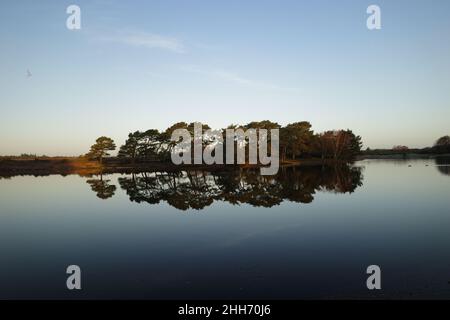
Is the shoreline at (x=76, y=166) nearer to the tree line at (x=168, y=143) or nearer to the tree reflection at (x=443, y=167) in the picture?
the tree line at (x=168, y=143)

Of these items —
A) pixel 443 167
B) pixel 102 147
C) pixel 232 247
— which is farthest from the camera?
pixel 102 147

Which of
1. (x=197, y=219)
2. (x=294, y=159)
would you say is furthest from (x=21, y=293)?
(x=294, y=159)

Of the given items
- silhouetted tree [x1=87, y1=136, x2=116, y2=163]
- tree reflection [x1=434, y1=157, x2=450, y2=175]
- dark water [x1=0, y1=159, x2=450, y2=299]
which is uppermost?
silhouetted tree [x1=87, y1=136, x2=116, y2=163]

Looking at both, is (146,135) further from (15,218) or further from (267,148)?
(15,218)

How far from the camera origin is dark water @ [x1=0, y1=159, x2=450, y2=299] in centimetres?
906

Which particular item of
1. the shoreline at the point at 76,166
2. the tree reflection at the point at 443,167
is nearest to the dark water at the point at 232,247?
the tree reflection at the point at 443,167

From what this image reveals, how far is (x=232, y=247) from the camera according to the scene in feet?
42.5

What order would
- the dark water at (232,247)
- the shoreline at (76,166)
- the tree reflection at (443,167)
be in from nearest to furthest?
the dark water at (232,247), the tree reflection at (443,167), the shoreline at (76,166)

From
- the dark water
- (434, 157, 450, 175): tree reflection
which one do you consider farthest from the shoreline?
the dark water

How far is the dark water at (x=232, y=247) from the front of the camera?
906 centimetres

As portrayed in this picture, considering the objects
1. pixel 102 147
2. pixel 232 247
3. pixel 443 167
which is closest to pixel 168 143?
pixel 102 147

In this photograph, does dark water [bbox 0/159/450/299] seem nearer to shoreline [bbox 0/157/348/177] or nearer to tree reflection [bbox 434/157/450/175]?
tree reflection [bbox 434/157/450/175]

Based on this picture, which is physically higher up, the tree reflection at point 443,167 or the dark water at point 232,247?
the tree reflection at point 443,167

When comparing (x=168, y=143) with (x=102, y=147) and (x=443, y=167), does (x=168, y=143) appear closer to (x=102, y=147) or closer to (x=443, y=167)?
(x=102, y=147)
